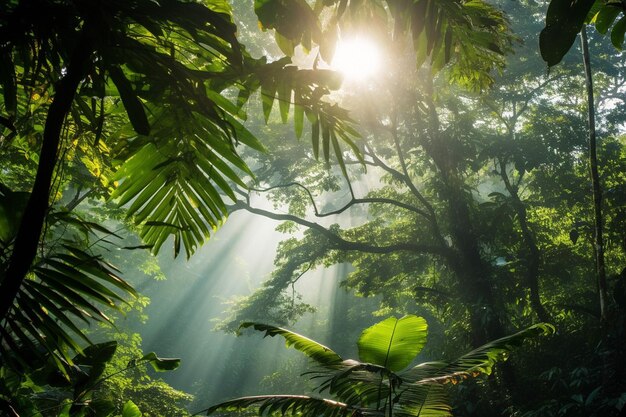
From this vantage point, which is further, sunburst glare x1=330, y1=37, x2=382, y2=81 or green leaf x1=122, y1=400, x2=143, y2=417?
green leaf x1=122, y1=400, x2=143, y2=417

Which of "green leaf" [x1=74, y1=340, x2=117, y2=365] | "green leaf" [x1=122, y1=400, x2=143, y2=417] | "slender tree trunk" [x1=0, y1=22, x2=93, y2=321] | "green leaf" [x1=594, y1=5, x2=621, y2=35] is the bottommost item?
"green leaf" [x1=122, y1=400, x2=143, y2=417]

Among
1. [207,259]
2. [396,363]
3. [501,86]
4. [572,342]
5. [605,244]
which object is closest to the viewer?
[396,363]

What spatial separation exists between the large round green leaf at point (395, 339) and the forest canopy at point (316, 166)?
0.29 metres

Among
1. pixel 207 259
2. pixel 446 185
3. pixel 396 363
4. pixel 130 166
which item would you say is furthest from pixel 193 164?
pixel 207 259

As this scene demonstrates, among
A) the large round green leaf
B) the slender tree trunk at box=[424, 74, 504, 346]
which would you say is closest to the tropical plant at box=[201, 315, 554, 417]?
the large round green leaf

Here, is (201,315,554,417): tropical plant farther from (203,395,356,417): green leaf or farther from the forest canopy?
the forest canopy

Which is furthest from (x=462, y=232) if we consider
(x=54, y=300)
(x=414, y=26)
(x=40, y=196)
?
(x=40, y=196)

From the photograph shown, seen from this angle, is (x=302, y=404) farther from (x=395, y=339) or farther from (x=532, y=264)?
(x=532, y=264)

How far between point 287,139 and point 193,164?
986 centimetres

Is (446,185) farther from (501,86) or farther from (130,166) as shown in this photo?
(130,166)

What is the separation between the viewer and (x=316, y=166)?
11414mm

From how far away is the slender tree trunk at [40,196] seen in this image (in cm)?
84

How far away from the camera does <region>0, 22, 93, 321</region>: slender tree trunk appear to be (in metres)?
0.84

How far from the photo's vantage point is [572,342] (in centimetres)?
709
